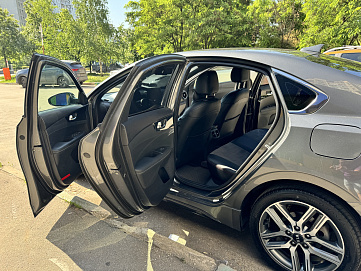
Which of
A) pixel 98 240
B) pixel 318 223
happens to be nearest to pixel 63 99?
pixel 98 240

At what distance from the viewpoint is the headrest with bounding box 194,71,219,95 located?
2645 mm

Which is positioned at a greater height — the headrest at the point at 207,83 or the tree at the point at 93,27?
the tree at the point at 93,27

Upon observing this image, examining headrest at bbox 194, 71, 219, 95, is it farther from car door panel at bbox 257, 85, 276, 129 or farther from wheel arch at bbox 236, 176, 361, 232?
wheel arch at bbox 236, 176, 361, 232

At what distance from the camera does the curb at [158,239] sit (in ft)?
6.18

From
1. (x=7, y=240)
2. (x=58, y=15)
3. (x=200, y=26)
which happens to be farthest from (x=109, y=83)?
(x=58, y=15)

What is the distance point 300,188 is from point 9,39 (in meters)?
30.6

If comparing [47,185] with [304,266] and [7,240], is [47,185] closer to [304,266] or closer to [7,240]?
[7,240]

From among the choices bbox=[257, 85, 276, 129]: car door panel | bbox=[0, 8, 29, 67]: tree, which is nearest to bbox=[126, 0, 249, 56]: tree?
bbox=[257, 85, 276, 129]: car door panel

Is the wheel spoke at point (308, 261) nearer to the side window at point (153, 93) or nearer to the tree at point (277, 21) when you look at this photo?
the side window at point (153, 93)

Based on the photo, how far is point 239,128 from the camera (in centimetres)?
326

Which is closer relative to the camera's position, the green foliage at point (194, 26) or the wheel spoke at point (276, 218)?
the wheel spoke at point (276, 218)

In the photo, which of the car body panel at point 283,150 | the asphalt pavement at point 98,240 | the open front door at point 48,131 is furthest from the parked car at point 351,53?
the open front door at point 48,131

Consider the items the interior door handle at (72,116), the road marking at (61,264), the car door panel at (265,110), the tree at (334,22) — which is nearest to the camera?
the road marking at (61,264)

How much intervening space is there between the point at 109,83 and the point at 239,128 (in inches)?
69.1
